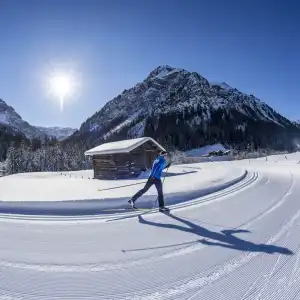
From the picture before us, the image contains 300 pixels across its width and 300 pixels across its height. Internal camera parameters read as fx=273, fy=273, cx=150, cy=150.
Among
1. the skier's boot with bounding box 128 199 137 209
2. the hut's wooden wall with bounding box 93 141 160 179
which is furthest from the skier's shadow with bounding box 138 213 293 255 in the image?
the hut's wooden wall with bounding box 93 141 160 179

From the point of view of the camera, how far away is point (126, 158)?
26109 mm

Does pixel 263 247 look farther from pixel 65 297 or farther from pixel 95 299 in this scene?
pixel 65 297

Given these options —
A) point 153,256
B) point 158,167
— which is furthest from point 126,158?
point 153,256

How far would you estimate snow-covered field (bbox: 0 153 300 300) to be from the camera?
3.24 meters

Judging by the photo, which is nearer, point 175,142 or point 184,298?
point 184,298

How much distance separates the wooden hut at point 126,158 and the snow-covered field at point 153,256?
18.4 metres

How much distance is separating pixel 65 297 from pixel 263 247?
317 centimetres

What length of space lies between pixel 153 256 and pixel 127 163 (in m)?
21.8

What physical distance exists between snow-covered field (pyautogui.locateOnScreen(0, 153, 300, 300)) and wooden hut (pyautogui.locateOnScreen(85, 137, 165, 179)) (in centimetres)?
1838

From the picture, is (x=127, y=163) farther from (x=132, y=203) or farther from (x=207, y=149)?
(x=207, y=149)

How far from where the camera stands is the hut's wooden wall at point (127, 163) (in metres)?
25.8

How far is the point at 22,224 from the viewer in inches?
252

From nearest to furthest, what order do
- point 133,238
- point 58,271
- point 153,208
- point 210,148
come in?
point 58,271 → point 133,238 → point 153,208 → point 210,148

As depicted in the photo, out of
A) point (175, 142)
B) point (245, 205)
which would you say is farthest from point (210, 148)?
point (245, 205)
